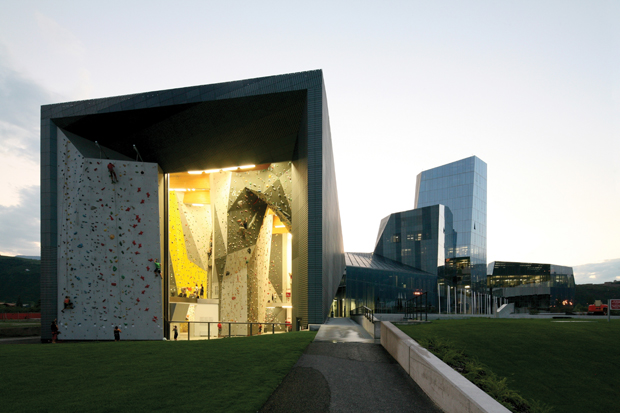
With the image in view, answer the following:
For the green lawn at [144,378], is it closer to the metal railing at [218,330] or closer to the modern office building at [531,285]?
the metal railing at [218,330]

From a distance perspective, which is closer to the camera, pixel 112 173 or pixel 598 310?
pixel 112 173

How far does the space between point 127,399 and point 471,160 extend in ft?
170

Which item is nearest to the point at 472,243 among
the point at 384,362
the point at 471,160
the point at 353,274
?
the point at 471,160

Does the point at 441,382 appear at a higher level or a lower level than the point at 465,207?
lower

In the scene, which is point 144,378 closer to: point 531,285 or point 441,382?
point 441,382

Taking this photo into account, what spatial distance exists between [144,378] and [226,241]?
19.8 metres

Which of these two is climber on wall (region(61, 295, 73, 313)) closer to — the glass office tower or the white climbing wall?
the white climbing wall

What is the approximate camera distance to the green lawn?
518cm

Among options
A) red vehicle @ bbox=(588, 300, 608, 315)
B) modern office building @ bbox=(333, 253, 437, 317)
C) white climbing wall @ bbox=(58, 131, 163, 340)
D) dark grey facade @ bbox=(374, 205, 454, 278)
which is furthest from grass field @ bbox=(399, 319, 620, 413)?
dark grey facade @ bbox=(374, 205, 454, 278)

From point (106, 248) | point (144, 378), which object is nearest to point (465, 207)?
point (106, 248)

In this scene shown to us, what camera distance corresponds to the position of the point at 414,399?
18.5 feet

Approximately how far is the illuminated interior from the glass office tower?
24.9 metres

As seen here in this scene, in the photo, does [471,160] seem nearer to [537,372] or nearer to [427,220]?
[427,220]

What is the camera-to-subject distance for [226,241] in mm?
26172
